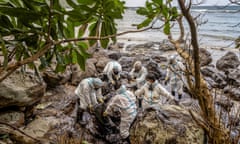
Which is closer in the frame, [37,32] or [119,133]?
[37,32]

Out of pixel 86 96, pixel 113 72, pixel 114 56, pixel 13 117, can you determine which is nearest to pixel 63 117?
pixel 86 96

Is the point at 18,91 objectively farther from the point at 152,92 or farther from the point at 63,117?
the point at 152,92

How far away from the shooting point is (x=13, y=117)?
5105 millimetres

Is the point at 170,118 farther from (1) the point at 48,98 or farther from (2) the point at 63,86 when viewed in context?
(2) the point at 63,86

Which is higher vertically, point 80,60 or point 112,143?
point 80,60

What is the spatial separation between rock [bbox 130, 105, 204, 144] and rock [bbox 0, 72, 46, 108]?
2213 mm

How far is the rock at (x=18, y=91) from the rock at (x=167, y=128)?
2.21m

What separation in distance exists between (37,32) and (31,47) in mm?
130

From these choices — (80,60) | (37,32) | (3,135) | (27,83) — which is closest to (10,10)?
(37,32)

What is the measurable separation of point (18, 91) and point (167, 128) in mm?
2848

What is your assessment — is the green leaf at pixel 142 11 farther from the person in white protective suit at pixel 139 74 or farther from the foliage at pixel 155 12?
the person in white protective suit at pixel 139 74

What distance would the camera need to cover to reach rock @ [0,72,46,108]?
15.7 ft

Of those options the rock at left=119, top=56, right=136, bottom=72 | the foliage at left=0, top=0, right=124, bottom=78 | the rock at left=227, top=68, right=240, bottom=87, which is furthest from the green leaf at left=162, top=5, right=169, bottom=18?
the rock at left=119, top=56, right=136, bottom=72

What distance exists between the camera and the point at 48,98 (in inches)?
289
